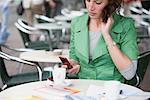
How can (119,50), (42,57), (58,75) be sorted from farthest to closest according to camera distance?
(42,57)
(119,50)
(58,75)

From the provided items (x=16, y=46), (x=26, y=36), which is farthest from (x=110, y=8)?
(x=16, y=46)

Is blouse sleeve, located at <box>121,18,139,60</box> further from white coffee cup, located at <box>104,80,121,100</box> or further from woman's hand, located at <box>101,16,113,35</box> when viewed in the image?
white coffee cup, located at <box>104,80,121,100</box>

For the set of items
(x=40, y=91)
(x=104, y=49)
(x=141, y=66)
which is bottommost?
(x=141, y=66)

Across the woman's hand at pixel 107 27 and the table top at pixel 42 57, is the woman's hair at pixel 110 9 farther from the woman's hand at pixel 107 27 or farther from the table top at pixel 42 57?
the table top at pixel 42 57

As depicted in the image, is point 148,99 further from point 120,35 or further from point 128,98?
point 120,35

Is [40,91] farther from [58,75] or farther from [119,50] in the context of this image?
[119,50]

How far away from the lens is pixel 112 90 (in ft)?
6.39

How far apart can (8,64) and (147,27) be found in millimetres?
2867

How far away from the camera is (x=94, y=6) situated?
2.68 metres

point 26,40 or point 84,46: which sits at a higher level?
point 84,46

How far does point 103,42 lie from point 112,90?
32.0 inches

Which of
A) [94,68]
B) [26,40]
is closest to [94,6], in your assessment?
[94,68]

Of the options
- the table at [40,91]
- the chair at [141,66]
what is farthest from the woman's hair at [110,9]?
the chair at [141,66]

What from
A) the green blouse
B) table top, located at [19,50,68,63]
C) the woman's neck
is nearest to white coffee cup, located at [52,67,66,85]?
the green blouse
